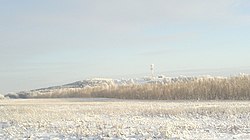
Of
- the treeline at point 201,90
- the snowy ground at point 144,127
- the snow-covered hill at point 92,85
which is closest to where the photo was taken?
the snowy ground at point 144,127

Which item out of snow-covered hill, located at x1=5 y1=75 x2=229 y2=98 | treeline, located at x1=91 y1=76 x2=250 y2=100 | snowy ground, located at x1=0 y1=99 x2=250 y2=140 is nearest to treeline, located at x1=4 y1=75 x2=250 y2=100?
treeline, located at x1=91 y1=76 x2=250 y2=100

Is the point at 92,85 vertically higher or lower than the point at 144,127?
higher

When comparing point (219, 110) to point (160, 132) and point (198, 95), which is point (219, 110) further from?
point (198, 95)

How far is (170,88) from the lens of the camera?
106 ft

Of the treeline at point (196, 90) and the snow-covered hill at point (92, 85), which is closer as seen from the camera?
the treeline at point (196, 90)

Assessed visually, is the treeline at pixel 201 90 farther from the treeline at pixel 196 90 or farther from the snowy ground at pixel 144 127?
the snowy ground at pixel 144 127

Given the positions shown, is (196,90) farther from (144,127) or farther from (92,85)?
(92,85)

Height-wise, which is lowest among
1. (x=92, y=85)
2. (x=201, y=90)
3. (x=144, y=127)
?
(x=144, y=127)

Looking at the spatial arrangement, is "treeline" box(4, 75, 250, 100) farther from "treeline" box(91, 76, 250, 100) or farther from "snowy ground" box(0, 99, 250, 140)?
"snowy ground" box(0, 99, 250, 140)

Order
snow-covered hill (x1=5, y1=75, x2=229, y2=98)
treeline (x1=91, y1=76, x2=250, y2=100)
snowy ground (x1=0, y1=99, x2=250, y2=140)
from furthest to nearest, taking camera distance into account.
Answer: snow-covered hill (x1=5, y1=75, x2=229, y2=98) → treeline (x1=91, y1=76, x2=250, y2=100) → snowy ground (x1=0, y1=99, x2=250, y2=140)

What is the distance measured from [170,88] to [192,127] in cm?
2026

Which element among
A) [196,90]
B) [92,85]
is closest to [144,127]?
[196,90]

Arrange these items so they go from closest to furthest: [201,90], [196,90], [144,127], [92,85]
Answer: [144,127], [201,90], [196,90], [92,85]

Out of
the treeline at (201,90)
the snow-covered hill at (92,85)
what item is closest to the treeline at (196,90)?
the treeline at (201,90)
